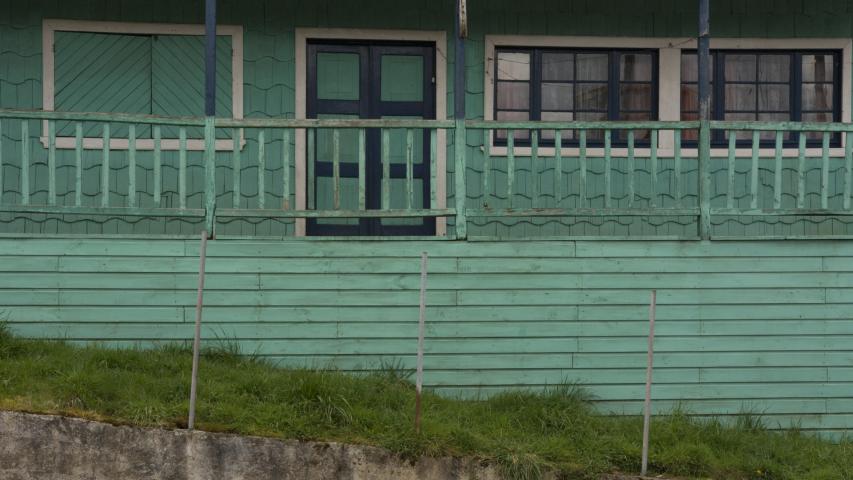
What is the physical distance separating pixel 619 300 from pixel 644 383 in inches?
28.4

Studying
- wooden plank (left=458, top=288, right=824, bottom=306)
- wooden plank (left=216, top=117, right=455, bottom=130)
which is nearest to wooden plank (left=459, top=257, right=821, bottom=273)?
wooden plank (left=458, top=288, right=824, bottom=306)

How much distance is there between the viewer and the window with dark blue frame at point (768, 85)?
10.5 meters

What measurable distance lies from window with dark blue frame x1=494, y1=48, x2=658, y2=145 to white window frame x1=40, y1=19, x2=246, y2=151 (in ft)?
8.62

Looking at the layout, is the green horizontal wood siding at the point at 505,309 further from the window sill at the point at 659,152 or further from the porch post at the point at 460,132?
the window sill at the point at 659,152

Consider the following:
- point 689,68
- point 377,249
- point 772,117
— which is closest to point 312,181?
point 377,249

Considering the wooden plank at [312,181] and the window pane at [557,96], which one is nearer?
the wooden plank at [312,181]

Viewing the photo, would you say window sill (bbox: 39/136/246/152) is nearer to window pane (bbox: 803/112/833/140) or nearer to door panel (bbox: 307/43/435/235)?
door panel (bbox: 307/43/435/235)

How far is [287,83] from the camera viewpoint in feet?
33.1

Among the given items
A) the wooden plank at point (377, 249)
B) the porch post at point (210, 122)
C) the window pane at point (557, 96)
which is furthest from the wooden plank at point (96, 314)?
the window pane at point (557, 96)

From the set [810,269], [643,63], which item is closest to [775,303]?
[810,269]

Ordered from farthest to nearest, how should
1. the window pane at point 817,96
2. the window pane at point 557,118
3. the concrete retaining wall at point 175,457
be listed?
1. the window pane at point 817,96
2. the window pane at point 557,118
3. the concrete retaining wall at point 175,457

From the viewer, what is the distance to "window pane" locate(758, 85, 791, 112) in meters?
10.5

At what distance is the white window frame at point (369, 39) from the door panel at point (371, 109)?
11 centimetres

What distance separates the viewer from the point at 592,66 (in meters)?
10.5
